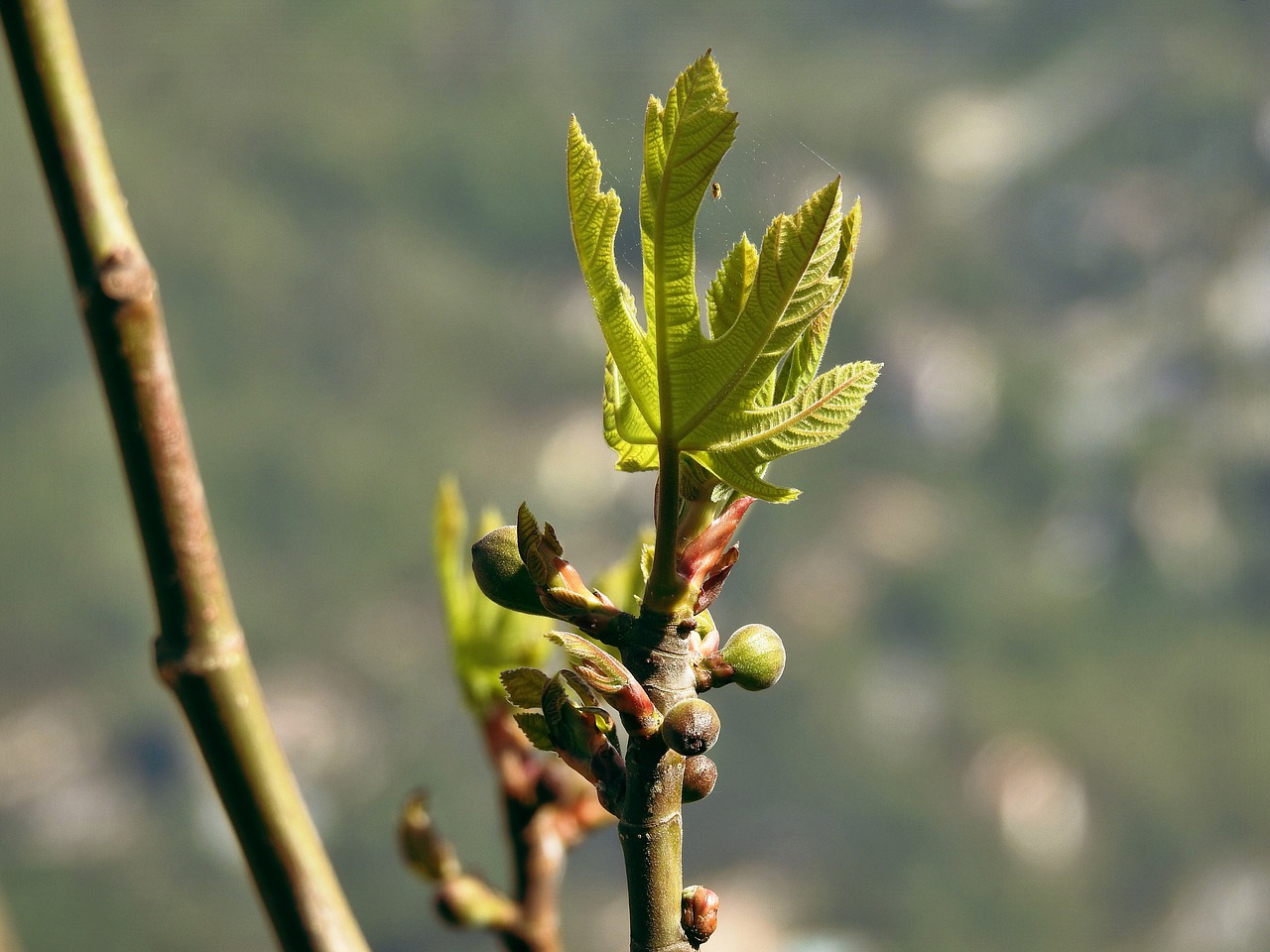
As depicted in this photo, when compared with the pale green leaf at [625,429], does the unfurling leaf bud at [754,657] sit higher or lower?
lower

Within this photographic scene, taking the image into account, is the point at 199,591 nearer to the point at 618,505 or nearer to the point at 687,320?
the point at 687,320

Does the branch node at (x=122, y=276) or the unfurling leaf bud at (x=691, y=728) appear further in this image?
the branch node at (x=122, y=276)

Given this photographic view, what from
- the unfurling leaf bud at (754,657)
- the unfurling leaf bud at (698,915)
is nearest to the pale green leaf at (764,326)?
the unfurling leaf bud at (754,657)

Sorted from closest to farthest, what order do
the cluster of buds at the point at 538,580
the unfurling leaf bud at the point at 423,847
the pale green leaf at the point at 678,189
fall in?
the pale green leaf at the point at 678,189, the cluster of buds at the point at 538,580, the unfurling leaf bud at the point at 423,847

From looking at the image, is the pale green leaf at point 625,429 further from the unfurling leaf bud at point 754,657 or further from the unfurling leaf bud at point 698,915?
the unfurling leaf bud at point 698,915

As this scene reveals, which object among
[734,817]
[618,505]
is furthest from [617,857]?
[618,505]

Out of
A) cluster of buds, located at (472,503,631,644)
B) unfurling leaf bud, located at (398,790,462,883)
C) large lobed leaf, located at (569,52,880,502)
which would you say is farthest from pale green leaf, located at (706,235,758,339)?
unfurling leaf bud, located at (398,790,462,883)

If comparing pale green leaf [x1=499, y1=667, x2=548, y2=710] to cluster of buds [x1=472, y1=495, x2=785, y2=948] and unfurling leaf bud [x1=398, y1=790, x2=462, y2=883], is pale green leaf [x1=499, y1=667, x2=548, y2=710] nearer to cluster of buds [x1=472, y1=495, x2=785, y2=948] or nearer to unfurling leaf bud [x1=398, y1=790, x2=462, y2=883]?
cluster of buds [x1=472, y1=495, x2=785, y2=948]
